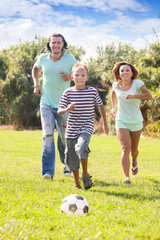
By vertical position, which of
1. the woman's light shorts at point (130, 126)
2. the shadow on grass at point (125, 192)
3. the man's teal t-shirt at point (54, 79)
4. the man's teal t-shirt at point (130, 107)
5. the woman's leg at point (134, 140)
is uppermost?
the man's teal t-shirt at point (54, 79)

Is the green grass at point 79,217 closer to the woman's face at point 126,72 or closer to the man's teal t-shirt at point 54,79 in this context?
the man's teal t-shirt at point 54,79

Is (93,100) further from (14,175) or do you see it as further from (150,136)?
(150,136)

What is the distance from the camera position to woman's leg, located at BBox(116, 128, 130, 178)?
6062 mm

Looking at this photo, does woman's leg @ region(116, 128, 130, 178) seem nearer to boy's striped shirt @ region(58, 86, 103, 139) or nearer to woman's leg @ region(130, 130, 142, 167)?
woman's leg @ region(130, 130, 142, 167)

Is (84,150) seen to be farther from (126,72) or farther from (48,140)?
(126,72)

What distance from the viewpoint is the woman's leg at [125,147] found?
606cm

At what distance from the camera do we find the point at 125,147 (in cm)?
610

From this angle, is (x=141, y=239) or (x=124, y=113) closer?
(x=141, y=239)

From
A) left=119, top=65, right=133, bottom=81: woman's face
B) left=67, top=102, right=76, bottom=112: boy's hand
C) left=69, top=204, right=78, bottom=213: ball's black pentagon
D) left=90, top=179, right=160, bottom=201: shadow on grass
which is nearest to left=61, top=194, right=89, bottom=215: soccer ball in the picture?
left=69, top=204, right=78, bottom=213: ball's black pentagon

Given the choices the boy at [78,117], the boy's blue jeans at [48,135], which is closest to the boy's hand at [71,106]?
the boy at [78,117]

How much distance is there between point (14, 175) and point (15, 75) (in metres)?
19.1

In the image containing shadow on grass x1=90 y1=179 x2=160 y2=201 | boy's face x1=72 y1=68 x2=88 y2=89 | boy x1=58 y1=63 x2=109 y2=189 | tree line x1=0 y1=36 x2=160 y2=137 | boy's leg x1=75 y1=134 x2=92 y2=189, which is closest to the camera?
shadow on grass x1=90 y1=179 x2=160 y2=201

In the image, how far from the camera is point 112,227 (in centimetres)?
348

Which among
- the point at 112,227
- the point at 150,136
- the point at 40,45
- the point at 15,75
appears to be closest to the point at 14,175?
the point at 112,227
